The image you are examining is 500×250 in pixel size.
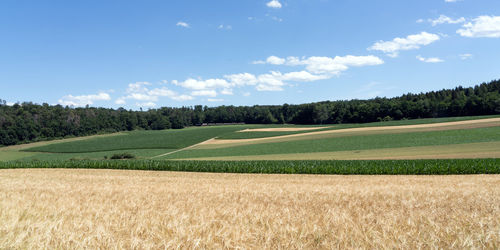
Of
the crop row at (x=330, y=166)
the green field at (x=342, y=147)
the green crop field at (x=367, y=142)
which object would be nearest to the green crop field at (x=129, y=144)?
the green field at (x=342, y=147)

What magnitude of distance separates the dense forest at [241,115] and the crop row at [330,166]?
69944mm

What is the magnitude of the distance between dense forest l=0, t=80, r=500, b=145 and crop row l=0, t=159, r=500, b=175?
69.9 metres

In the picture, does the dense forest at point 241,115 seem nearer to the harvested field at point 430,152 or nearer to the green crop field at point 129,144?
the green crop field at point 129,144

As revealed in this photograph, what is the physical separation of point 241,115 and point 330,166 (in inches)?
4679

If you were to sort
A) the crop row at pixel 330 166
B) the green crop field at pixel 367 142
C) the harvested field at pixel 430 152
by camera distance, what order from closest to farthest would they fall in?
the crop row at pixel 330 166 < the harvested field at pixel 430 152 < the green crop field at pixel 367 142

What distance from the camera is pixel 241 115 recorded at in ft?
483

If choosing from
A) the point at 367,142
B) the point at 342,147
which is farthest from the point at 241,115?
the point at 342,147

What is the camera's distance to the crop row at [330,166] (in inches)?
1044

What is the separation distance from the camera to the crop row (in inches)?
1044

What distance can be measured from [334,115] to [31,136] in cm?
9864

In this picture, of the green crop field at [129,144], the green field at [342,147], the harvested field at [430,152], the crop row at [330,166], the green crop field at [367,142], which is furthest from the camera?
the green crop field at [129,144]

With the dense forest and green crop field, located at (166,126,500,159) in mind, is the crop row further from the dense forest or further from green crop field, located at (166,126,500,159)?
the dense forest

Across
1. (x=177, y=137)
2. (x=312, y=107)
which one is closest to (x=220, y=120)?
(x=312, y=107)

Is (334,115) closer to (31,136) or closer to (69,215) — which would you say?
(31,136)
